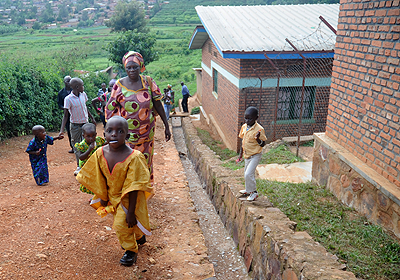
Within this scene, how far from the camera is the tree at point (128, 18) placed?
35.6 m

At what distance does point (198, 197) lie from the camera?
7.62m

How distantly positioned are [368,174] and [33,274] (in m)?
3.80

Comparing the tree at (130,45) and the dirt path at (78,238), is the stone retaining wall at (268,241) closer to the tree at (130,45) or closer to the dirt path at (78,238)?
the dirt path at (78,238)

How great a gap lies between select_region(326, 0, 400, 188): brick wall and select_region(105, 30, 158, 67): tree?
18.9 metres

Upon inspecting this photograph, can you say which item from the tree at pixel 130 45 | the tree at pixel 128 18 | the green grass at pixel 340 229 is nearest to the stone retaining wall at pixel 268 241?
the green grass at pixel 340 229

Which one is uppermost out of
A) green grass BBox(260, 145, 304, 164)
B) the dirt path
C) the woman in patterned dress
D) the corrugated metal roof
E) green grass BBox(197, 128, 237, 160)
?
the corrugated metal roof

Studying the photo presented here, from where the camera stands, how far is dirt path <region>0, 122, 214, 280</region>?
326 centimetres

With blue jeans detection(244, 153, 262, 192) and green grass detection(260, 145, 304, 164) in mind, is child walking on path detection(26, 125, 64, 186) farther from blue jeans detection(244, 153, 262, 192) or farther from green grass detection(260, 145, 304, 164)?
green grass detection(260, 145, 304, 164)

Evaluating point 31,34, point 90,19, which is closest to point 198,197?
point 31,34

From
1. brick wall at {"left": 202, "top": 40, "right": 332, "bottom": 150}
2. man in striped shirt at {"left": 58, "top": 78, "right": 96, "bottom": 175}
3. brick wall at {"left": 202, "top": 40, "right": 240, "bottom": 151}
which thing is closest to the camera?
man in striped shirt at {"left": 58, "top": 78, "right": 96, "bottom": 175}

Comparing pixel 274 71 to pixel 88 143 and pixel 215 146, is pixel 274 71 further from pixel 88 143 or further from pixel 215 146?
pixel 88 143

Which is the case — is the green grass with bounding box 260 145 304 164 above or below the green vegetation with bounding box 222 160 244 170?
above

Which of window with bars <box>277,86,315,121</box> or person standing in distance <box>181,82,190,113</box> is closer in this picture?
window with bars <box>277,86,315,121</box>

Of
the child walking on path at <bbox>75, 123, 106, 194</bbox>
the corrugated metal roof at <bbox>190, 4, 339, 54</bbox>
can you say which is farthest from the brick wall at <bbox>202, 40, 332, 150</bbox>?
the child walking on path at <bbox>75, 123, 106, 194</bbox>
